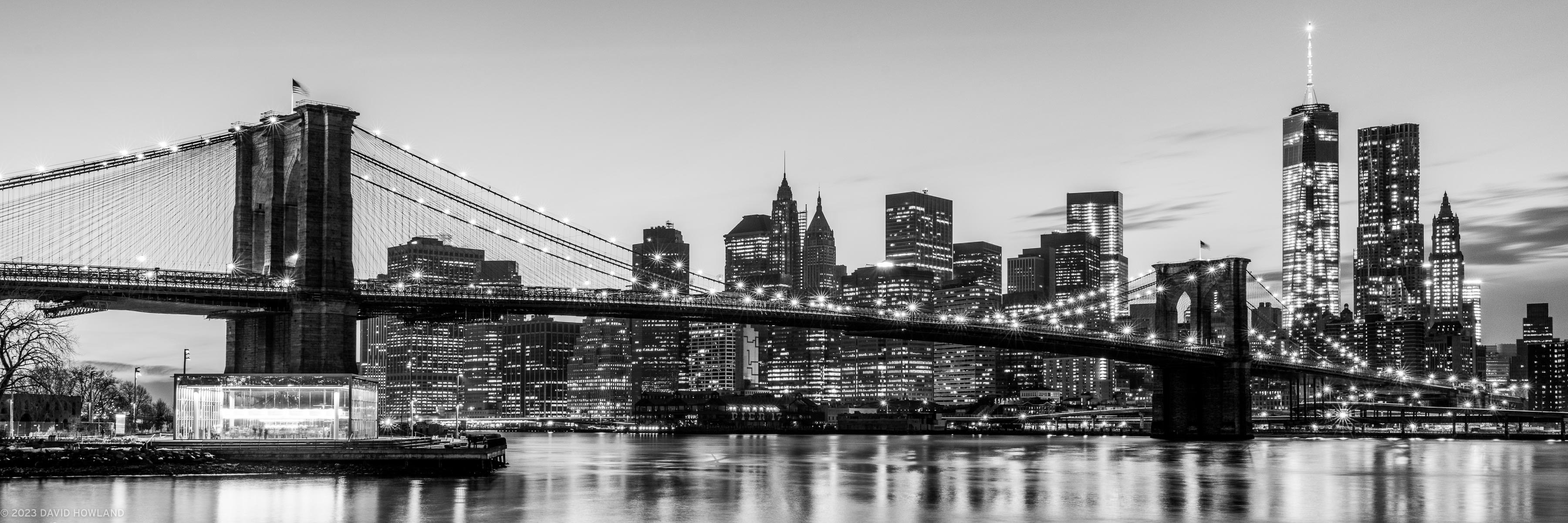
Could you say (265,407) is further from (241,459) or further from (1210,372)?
Result: (1210,372)

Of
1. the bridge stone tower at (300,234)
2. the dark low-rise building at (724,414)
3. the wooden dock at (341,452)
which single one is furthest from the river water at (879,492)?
the dark low-rise building at (724,414)

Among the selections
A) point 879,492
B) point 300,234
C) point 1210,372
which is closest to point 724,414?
point 1210,372

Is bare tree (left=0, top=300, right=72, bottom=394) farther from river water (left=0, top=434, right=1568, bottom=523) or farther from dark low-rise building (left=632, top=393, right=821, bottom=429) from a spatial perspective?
dark low-rise building (left=632, top=393, right=821, bottom=429)

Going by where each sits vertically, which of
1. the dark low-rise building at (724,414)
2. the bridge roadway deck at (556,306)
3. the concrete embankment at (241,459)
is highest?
the bridge roadway deck at (556,306)

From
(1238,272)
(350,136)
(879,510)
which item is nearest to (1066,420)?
(1238,272)

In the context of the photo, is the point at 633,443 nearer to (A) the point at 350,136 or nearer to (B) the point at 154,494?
(A) the point at 350,136

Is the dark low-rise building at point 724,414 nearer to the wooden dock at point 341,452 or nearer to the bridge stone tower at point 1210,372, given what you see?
the bridge stone tower at point 1210,372

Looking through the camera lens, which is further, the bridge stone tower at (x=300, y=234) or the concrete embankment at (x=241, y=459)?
the bridge stone tower at (x=300, y=234)
